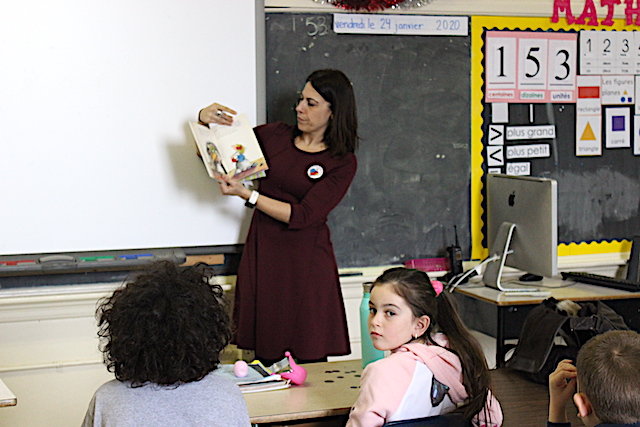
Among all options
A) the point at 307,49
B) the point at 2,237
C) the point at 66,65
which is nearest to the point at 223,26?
the point at 307,49

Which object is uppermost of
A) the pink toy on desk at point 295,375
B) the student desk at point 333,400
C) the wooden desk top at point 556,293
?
the wooden desk top at point 556,293

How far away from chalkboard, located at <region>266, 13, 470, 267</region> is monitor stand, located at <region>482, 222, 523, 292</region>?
276 millimetres

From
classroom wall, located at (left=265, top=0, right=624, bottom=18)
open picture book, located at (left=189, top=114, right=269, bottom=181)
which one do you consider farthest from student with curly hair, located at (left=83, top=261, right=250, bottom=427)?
classroom wall, located at (left=265, top=0, right=624, bottom=18)

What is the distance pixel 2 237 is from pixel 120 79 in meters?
0.74

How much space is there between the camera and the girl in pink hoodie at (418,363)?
161 centimetres

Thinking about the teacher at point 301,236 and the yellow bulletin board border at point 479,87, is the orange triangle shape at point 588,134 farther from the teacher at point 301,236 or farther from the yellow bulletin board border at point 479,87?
the teacher at point 301,236

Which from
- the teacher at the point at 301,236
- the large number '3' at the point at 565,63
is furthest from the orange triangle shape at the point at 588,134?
the teacher at the point at 301,236

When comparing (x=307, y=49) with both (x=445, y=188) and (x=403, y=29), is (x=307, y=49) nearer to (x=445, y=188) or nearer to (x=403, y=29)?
(x=403, y=29)

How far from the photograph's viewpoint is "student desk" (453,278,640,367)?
282 centimetres

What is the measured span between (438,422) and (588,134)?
2.40 meters

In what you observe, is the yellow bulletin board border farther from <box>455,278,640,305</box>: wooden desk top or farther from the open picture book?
the open picture book

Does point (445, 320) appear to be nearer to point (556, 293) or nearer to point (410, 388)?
point (410, 388)

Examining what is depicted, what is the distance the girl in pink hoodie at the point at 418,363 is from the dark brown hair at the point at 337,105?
101 centimetres

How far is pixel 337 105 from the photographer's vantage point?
276 centimetres
